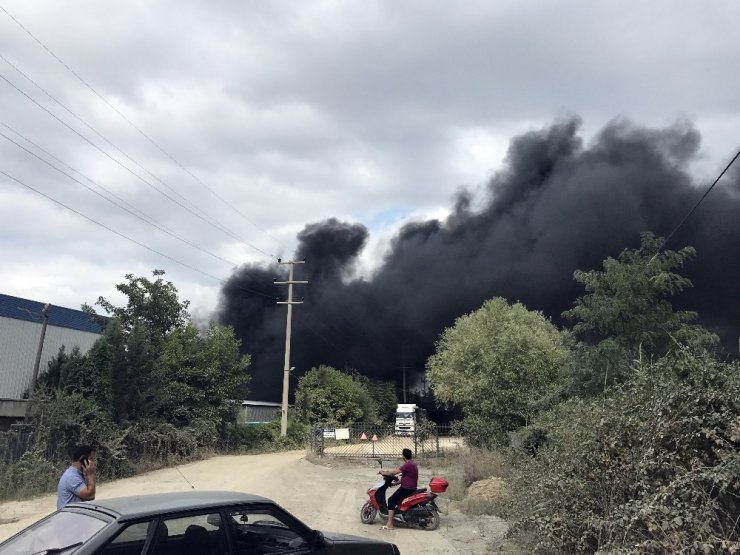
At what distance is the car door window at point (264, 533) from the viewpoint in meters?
4.80

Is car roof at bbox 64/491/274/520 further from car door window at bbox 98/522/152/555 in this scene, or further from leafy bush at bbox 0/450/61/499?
leafy bush at bbox 0/450/61/499

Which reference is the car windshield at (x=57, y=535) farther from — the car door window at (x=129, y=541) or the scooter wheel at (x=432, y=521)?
the scooter wheel at (x=432, y=521)

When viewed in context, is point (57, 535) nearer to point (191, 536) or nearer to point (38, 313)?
point (191, 536)

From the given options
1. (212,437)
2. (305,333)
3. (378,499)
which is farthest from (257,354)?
(378,499)

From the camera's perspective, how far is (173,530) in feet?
14.5

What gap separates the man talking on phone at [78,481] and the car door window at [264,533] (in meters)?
2.99

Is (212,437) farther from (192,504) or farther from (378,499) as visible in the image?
(192,504)

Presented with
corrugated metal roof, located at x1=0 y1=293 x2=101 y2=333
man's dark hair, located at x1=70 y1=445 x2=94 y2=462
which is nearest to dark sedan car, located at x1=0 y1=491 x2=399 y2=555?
man's dark hair, located at x1=70 y1=445 x2=94 y2=462

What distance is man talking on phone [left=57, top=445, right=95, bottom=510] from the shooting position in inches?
266

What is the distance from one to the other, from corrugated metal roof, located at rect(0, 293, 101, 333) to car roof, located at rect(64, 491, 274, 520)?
2563 centimetres

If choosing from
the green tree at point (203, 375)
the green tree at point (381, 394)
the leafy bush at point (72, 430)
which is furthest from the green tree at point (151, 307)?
the green tree at point (381, 394)

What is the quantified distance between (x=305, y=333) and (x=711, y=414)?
2460 inches

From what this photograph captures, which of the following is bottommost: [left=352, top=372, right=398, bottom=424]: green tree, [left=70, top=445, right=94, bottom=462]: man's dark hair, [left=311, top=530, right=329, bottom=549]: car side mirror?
[left=311, top=530, right=329, bottom=549]: car side mirror

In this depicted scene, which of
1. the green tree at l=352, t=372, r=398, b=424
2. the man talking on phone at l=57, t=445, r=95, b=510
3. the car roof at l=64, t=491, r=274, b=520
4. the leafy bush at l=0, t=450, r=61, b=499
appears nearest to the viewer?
the car roof at l=64, t=491, r=274, b=520
